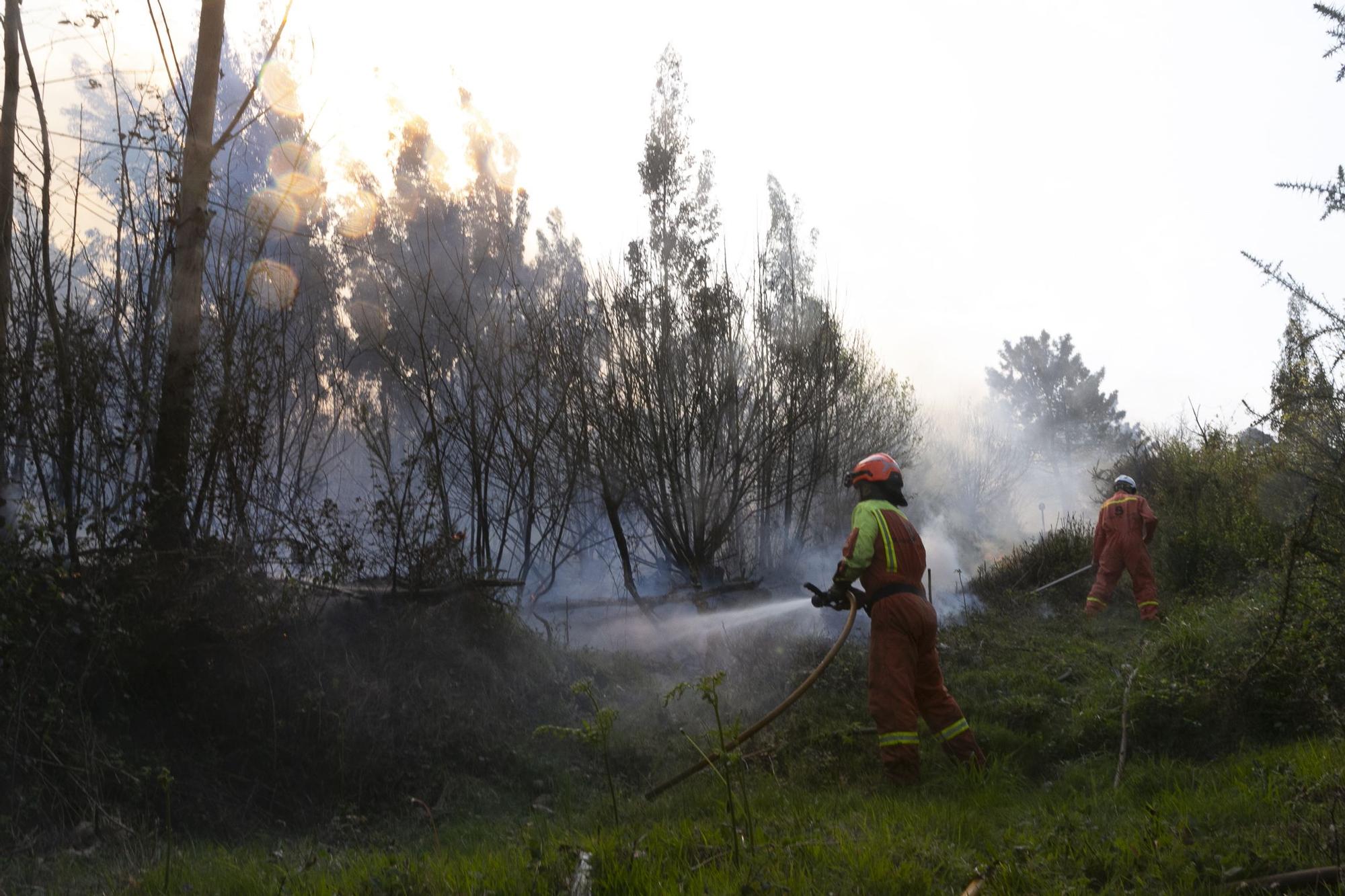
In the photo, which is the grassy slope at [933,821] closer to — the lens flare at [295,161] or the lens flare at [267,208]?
the lens flare at [267,208]

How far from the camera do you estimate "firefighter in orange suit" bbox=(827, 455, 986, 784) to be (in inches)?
210

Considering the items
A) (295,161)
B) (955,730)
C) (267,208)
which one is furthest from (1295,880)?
(295,161)

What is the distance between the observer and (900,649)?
5441 mm

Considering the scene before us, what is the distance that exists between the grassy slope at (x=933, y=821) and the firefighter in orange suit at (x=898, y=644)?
0.22m

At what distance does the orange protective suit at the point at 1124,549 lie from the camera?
35.7 ft

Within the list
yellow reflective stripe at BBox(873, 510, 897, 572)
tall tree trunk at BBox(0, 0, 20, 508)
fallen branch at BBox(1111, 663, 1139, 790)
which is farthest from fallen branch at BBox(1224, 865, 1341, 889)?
tall tree trunk at BBox(0, 0, 20, 508)

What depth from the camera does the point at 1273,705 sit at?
552cm

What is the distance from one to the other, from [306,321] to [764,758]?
18.3 feet

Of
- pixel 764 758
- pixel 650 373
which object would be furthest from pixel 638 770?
pixel 650 373

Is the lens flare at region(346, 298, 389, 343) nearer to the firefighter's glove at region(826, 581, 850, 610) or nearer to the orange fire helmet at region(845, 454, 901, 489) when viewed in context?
the orange fire helmet at region(845, 454, 901, 489)

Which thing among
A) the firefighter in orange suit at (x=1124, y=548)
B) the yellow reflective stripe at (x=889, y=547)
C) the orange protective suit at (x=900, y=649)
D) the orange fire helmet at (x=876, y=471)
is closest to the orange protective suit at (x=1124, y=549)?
the firefighter in orange suit at (x=1124, y=548)

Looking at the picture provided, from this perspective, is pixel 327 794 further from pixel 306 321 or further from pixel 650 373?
pixel 650 373

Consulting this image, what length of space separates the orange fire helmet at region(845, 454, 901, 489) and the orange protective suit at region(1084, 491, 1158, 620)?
6253 mm

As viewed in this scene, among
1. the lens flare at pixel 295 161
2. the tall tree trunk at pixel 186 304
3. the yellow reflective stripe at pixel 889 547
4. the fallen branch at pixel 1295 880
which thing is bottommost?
the fallen branch at pixel 1295 880
